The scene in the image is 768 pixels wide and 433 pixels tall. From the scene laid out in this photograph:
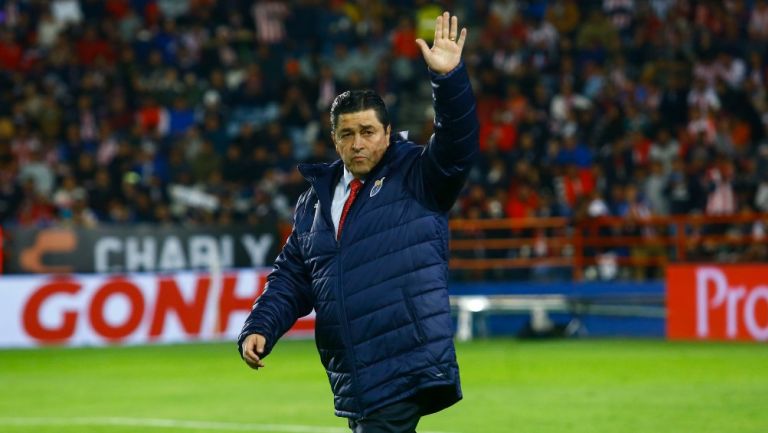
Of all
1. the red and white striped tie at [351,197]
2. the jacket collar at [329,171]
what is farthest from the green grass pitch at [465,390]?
the red and white striped tie at [351,197]

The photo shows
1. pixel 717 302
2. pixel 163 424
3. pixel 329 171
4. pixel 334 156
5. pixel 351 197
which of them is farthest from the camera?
pixel 334 156

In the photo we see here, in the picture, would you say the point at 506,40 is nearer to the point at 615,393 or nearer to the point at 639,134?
the point at 639,134

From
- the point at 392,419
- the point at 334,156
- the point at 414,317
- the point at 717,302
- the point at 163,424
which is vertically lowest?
the point at 717,302

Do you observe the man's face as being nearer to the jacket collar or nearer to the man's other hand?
the jacket collar

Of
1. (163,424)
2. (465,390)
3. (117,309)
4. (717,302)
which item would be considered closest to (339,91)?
(117,309)

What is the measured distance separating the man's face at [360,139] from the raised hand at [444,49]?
43 cm

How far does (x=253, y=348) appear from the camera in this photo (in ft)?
20.2

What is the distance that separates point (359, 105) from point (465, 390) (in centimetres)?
866

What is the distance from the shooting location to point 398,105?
29.2 metres

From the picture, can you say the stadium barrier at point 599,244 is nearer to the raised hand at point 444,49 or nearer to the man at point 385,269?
the man at point 385,269

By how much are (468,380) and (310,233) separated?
372 inches

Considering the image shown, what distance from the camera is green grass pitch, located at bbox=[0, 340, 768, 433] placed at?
38.6ft

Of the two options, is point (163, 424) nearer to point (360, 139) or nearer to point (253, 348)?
point (253, 348)

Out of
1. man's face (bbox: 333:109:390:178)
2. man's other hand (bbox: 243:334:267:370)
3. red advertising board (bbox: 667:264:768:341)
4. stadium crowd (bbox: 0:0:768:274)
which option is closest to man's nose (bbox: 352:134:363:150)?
man's face (bbox: 333:109:390:178)
